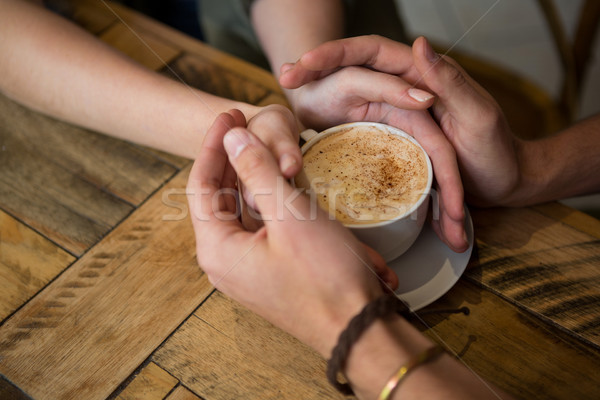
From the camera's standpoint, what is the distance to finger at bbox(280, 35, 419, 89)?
2.27 feet

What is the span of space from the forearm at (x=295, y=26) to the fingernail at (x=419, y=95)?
270 mm

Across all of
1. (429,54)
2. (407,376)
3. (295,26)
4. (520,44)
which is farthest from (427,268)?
(520,44)

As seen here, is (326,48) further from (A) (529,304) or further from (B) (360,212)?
(A) (529,304)

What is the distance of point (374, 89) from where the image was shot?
0.70 m

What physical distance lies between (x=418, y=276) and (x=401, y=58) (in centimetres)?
32

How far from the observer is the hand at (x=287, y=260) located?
0.50 meters

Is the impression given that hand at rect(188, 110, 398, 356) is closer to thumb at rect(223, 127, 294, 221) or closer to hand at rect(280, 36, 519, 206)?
thumb at rect(223, 127, 294, 221)

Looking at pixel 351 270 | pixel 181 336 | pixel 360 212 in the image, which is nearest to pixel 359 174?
pixel 360 212

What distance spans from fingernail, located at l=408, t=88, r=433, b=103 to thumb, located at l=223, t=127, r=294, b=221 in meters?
0.23

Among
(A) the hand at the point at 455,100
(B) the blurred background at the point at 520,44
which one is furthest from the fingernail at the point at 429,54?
(B) the blurred background at the point at 520,44

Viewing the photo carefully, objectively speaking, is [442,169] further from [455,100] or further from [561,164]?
[561,164]

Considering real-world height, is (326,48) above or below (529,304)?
above

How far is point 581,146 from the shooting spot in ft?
2.54

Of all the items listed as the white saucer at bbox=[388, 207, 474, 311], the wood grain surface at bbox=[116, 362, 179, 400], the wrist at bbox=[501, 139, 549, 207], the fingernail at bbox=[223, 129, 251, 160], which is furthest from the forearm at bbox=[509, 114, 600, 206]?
the wood grain surface at bbox=[116, 362, 179, 400]
